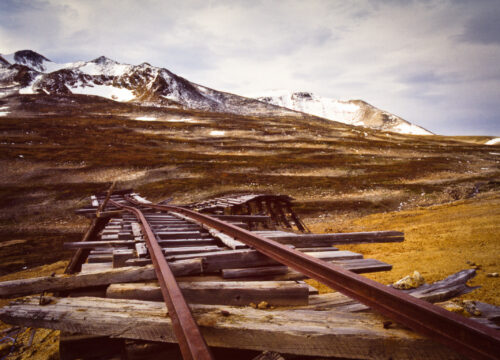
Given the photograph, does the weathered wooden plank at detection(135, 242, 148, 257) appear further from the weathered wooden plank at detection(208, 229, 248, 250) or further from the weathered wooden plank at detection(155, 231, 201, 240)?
the weathered wooden plank at detection(208, 229, 248, 250)

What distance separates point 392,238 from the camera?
4.06 meters

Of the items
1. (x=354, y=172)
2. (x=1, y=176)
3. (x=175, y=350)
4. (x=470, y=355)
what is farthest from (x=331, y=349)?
(x=1, y=176)

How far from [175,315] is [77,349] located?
0.84 m

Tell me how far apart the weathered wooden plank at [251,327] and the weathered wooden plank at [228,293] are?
0.58 ft

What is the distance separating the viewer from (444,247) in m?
9.16

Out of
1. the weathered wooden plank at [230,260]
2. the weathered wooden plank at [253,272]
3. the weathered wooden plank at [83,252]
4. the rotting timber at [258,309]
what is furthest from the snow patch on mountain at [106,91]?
the weathered wooden plank at [253,272]

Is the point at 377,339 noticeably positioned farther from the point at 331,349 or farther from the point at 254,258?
the point at 254,258

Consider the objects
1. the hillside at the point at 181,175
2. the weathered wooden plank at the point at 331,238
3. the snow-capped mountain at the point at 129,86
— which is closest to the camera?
the weathered wooden plank at the point at 331,238

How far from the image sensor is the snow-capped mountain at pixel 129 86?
350 ft

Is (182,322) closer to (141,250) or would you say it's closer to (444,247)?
(141,250)

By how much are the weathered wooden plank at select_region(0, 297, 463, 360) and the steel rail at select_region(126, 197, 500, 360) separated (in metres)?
0.09

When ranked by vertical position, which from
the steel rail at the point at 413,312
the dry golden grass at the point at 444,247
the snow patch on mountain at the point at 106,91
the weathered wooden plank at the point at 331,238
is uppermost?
the snow patch on mountain at the point at 106,91

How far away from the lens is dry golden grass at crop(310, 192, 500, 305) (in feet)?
20.9

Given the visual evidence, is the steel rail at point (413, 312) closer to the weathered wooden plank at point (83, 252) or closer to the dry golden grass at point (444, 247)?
the dry golden grass at point (444, 247)
